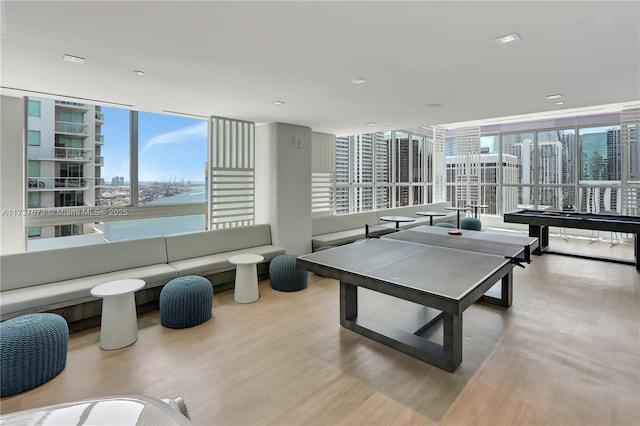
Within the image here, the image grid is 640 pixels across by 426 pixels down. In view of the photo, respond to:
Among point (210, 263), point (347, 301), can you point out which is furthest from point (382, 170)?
point (347, 301)

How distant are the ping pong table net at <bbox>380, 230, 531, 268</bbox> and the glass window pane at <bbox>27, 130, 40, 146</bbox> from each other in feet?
15.7

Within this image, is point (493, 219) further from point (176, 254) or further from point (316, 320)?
point (176, 254)

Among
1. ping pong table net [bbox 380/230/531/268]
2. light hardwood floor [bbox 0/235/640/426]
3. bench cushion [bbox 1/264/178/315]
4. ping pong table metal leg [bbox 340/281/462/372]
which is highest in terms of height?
ping pong table net [bbox 380/230/531/268]

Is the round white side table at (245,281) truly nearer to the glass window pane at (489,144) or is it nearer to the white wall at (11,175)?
the white wall at (11,175)

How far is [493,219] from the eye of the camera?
→ 9.59 meters

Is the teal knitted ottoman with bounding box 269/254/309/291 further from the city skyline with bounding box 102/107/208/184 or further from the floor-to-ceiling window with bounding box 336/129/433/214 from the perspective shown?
the floor-to-ceiling window with bounding box 336/129/433/214

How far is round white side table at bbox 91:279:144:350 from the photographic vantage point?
3016 millimetres

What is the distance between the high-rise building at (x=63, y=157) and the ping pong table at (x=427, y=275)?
11.6 feet

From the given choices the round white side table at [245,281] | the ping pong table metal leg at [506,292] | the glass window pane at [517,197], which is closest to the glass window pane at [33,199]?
the round white side table at [245,281]

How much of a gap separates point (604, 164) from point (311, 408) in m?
9.57

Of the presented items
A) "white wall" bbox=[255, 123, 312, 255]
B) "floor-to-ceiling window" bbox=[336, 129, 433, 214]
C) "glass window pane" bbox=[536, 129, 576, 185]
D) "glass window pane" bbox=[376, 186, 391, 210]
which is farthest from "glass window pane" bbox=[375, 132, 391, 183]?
"glass window pane" bbox=[536, 129, 576, 185]

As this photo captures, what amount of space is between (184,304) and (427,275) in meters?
2.50

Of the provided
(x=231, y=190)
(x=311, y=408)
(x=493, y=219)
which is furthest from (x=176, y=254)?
(x=493, y=219)

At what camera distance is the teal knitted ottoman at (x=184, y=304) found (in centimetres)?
340
